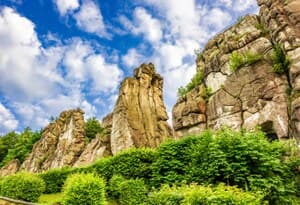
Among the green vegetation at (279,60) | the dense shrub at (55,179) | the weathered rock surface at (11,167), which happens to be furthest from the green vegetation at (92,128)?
the green vegetation at (279,60)

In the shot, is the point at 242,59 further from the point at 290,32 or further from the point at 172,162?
the point at 172,162

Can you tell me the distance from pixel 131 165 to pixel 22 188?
713 cm

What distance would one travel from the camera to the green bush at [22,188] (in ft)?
61.4

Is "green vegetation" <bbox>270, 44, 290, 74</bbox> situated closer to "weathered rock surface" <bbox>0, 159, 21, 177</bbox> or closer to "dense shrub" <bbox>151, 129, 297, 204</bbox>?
"dense shrub" <bbox>151, 129, 297, 204</bbox>

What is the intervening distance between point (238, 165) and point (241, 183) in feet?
3.19

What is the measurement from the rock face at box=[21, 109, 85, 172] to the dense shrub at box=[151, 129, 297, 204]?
96.8ft

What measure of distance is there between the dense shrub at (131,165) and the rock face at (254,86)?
800 centimetres

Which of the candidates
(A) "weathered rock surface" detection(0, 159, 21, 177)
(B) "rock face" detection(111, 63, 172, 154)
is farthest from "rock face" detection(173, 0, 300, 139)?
(A) "weathered rock surface" detection(0, 159, 21, 177)

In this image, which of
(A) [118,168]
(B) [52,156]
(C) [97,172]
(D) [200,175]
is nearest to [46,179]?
(C) [97,172]

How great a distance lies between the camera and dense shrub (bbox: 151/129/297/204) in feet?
51.5

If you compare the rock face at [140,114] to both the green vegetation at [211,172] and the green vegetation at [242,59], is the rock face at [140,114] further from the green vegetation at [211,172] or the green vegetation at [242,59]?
the green vegetation at [211,172]

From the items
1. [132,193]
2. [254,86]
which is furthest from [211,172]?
[254,86]

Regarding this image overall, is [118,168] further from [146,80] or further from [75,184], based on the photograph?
[146,80]

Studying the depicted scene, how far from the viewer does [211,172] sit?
16.3 m
